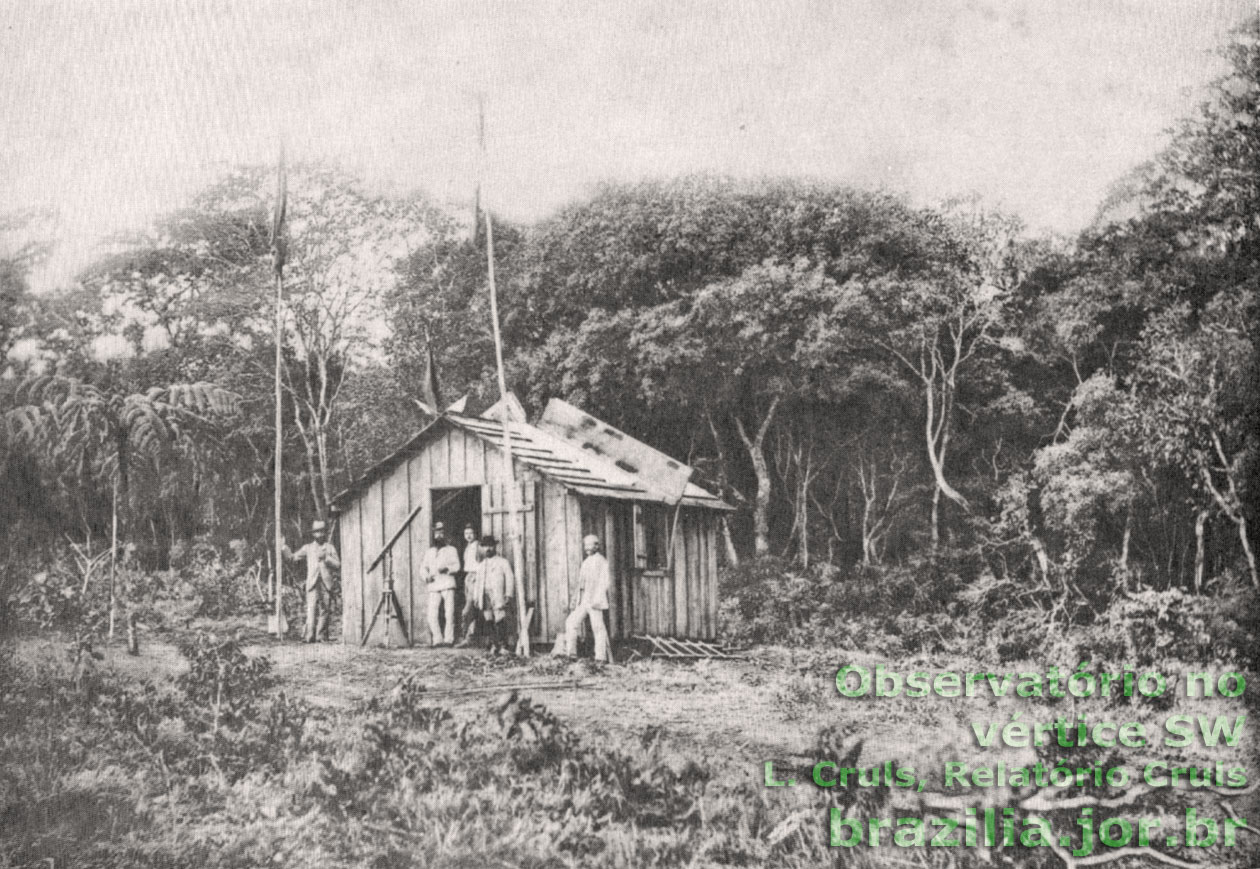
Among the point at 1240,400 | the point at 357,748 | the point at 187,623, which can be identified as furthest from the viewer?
the point at 187,623

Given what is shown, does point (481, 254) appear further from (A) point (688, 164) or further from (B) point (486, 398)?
(A) point (688, 164)

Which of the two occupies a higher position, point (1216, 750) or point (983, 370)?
point (983, 370)

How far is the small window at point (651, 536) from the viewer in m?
3.62

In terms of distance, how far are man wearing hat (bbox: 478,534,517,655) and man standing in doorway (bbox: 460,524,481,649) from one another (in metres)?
0.02

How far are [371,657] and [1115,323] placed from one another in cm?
296

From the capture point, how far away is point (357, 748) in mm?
3482

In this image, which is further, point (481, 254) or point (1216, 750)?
point (481, 254)

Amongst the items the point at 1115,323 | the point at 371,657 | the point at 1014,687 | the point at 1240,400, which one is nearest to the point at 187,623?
the point at 371,657

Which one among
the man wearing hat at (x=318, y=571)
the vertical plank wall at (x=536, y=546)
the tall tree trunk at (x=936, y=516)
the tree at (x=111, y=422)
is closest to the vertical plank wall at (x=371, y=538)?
the vertical plank wall at (x=536, y=546)

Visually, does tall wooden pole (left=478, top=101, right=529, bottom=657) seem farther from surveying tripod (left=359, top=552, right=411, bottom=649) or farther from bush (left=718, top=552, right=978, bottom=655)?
bush (left=718, top=552, right=978, bottom=655)

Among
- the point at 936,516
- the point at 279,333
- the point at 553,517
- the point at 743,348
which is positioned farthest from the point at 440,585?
the point at 936,516

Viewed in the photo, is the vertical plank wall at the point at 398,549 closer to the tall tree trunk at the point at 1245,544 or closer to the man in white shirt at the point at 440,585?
the man in white shirt at the point at 440,585

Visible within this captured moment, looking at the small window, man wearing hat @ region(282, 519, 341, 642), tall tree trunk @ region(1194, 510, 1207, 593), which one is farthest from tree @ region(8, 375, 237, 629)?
tall tree trunk @ region(1194, 510, 1207, 593)

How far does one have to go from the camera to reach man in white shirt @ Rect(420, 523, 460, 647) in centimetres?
364
